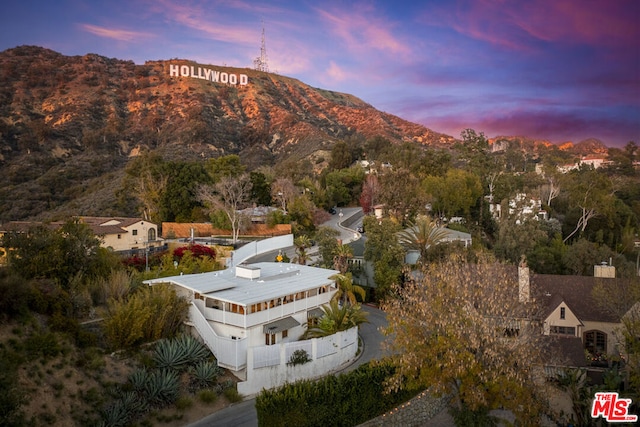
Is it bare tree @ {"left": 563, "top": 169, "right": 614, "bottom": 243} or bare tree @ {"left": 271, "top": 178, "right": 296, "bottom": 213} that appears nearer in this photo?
bare tree @ {"left": 271, "top": 178, "right": 296, "bottom": 213}

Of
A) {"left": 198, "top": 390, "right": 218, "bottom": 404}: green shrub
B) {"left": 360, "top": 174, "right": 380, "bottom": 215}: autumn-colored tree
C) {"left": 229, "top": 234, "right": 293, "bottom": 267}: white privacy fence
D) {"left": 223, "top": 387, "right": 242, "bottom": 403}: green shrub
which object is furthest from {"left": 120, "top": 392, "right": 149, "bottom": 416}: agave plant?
{"left": 360, "top": 174, "right": 380, "bottom": 215}: autumn-colored tree

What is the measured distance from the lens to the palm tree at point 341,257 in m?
29.5

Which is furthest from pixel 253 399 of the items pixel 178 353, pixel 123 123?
pixel 123 123

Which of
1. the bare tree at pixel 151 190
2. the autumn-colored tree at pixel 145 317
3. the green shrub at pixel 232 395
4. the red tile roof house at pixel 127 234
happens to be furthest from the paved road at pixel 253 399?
the bare tree at pixel 151 190

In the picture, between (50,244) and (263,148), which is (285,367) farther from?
(263,148)

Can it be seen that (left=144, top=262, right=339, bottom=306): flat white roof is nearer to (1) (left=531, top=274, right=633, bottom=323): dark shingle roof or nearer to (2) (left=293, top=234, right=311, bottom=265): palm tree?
(2) (left=293, top=234, right=311, bottom=265): palm tree

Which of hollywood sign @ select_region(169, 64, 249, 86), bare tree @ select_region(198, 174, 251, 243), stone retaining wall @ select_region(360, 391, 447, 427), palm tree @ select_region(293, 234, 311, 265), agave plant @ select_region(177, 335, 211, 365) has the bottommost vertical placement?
stone retaining wall @ select_region(360, 391, 447, 427)

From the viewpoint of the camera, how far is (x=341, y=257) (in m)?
30.3

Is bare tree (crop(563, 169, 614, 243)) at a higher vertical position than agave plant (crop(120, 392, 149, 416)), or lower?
higher

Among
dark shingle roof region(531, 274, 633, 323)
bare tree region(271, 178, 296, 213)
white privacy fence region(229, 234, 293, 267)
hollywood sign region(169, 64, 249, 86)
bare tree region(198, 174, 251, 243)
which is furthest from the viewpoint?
hollywood sign region(169, 64, 249, 86)

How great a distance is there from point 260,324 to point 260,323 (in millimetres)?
47

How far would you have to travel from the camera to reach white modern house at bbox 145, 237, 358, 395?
1744cm

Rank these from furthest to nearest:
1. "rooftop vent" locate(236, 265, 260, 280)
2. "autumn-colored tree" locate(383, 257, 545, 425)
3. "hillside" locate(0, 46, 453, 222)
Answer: "hillside" locate(0, 46, 453, 222) < "rooftop vent" locate(236, 265, 260, 280) < "autumn-colored tree" locate(383, 257, 545, 425)

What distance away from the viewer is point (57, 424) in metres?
12.9
